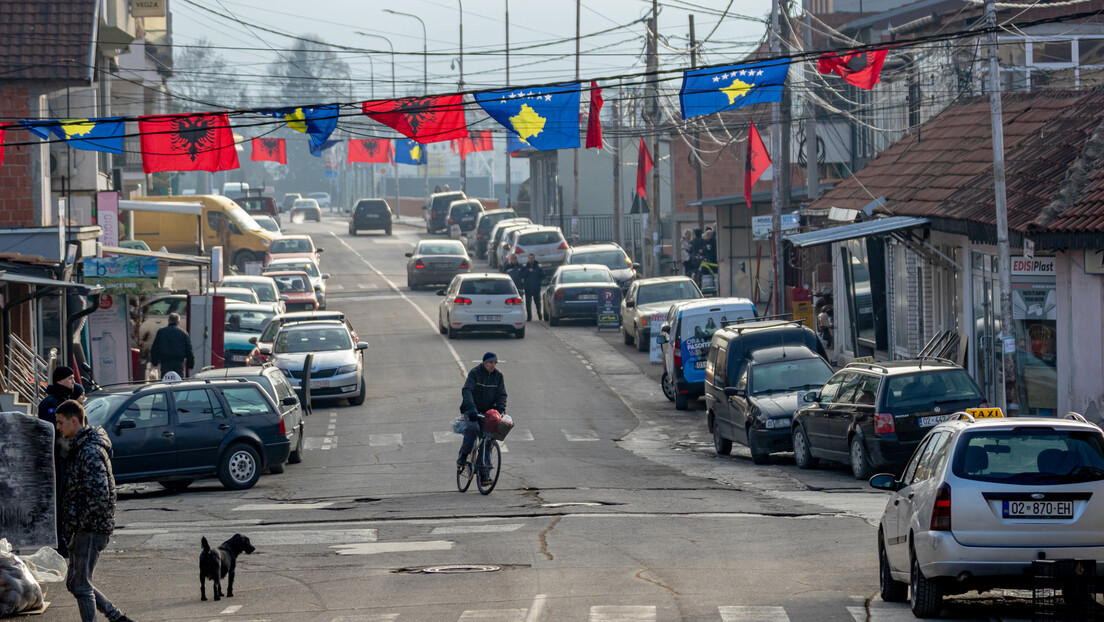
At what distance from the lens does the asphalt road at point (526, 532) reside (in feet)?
33.7

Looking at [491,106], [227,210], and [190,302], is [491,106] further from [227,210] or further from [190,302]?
[227,210]

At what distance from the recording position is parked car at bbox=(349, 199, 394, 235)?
74500 mm

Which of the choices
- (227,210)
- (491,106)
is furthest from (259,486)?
(227,210)

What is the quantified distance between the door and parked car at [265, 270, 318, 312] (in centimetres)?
2113

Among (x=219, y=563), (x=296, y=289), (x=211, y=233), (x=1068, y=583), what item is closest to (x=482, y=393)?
(x=219, y=563)

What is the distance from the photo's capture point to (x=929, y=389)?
692 inches

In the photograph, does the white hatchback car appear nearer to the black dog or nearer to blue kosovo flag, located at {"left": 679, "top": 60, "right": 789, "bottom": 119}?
blue kosovo flag, located at {"left": 679, "top": 60, "right": 789, "bottom": 119}

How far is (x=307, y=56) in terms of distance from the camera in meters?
142

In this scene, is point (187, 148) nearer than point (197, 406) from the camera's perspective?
No

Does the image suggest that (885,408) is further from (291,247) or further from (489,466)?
(291,247)

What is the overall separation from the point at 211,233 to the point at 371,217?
23.3 meters

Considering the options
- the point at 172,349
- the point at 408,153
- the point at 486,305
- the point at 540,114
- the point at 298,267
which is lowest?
the point at 172,349

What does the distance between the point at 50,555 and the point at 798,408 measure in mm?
11640

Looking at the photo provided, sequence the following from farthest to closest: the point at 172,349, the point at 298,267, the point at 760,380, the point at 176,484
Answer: the point at 298,267, the point at 172,349, the point at 760,380, the point at 176,484
